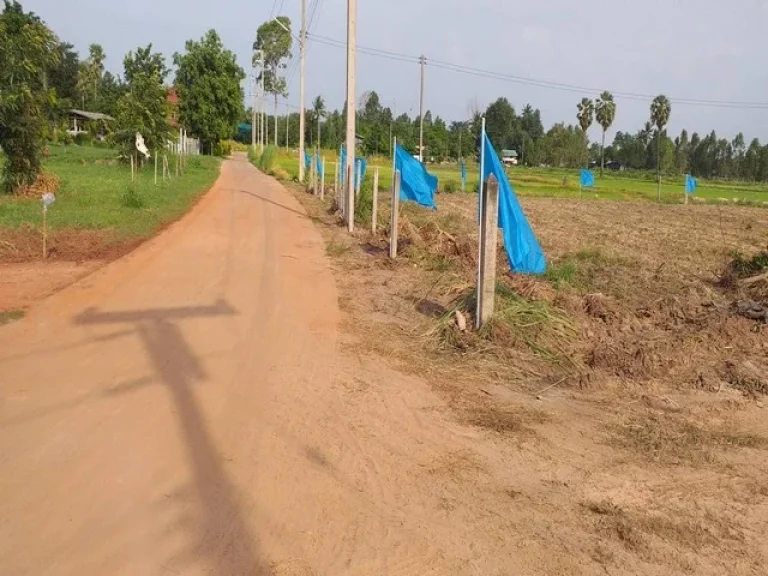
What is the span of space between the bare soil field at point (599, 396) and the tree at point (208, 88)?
181 feet

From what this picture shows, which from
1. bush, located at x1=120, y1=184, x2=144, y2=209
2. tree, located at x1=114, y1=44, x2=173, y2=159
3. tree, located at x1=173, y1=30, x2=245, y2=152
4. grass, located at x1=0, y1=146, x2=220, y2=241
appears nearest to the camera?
grass, located at x1=0, y1=146, x2=220, y2=241

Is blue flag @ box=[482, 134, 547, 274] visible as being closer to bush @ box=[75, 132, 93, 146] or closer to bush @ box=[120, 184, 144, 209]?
bush @ box=[120, 184, 144, 209]

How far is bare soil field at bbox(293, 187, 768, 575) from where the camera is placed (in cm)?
391

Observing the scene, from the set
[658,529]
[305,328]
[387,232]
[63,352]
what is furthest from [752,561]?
[387,232]

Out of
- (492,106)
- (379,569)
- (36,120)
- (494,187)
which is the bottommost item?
(379,569)

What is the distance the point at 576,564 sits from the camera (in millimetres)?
3594

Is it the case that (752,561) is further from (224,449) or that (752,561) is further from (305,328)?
(305,328)

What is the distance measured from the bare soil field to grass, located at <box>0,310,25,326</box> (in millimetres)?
3689

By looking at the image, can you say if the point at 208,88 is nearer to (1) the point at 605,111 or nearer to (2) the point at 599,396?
(1) the point at 605,111

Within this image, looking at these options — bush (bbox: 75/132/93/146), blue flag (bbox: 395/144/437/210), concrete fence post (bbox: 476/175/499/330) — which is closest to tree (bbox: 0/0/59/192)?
blue flag (bbox: 395/144/437/210)

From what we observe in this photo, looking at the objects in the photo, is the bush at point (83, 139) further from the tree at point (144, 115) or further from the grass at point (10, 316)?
the grass at point (10, 316)

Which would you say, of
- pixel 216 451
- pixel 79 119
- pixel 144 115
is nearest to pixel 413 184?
pixel 216 451

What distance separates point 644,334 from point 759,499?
3.40 m

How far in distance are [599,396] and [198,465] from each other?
334 centimetres
